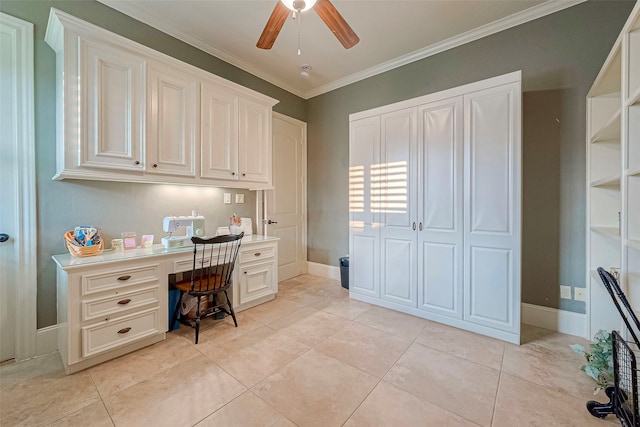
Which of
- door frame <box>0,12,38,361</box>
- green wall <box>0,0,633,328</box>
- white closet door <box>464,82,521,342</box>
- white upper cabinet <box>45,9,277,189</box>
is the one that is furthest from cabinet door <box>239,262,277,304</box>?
white closet door <box>464,82,521,342</box>

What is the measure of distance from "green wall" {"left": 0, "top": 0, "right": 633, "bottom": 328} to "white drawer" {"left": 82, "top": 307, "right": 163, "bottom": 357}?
0.64m

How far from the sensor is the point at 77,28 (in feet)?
6.14

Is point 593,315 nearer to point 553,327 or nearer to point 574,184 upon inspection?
point 553,327

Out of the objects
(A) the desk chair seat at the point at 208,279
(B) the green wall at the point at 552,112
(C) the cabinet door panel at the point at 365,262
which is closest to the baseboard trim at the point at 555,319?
(B) the green wall at the point at 552,112

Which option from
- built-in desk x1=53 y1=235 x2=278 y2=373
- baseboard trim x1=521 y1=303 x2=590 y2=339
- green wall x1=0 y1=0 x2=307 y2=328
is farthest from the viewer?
baseboard trim x1=521 y1=303 x2=590 y2=339

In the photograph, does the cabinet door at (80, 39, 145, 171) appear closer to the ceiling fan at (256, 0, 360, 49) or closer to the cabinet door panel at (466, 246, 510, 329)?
the ceiling fan at (256, 0, 360, 49)

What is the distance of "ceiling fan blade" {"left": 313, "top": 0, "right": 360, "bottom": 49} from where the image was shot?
161 centimetres

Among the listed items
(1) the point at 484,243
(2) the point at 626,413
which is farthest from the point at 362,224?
(2) the point at 626,413

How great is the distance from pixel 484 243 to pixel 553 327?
1067mm

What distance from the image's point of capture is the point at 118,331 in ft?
6.40

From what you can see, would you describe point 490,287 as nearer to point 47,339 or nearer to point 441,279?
point 441,279

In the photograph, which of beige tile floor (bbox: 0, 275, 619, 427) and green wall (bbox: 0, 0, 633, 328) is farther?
green wall (bbox: 0, 0, 633, 328)

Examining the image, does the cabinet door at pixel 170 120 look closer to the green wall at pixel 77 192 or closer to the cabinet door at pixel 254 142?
the green wall at pixel 77 192

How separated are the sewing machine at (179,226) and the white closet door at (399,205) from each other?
1.98 metres
